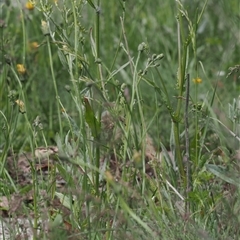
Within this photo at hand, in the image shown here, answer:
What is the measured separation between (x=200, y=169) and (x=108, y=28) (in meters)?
2.00

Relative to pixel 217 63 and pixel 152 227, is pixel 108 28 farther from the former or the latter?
pixel 152 227

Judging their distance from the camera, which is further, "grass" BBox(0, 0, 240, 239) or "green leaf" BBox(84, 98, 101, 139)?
"green leaf" BBox(84, 98, 101, 139)

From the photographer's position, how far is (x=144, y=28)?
459cm

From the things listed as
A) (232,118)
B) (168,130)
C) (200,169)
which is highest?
(232,118)

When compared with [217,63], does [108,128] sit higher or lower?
higher

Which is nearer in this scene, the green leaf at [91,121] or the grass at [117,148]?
the grass at [117,148]

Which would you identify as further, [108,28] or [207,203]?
[108,28]

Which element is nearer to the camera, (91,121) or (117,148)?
(91,121)

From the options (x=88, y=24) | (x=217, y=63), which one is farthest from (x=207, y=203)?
(x=88, y=24)

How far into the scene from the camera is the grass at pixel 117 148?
2.02 m

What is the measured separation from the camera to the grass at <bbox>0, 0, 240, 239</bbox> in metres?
2.02

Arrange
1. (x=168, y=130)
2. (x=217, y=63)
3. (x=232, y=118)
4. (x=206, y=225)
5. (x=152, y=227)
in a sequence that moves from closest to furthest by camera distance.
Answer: (x=152, y=227), (x=206, y=225), (x=232, y=118), (x=168, y=130), (x=217, y=63)

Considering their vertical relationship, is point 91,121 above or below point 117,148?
above

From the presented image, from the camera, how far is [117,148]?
8.30 ft
